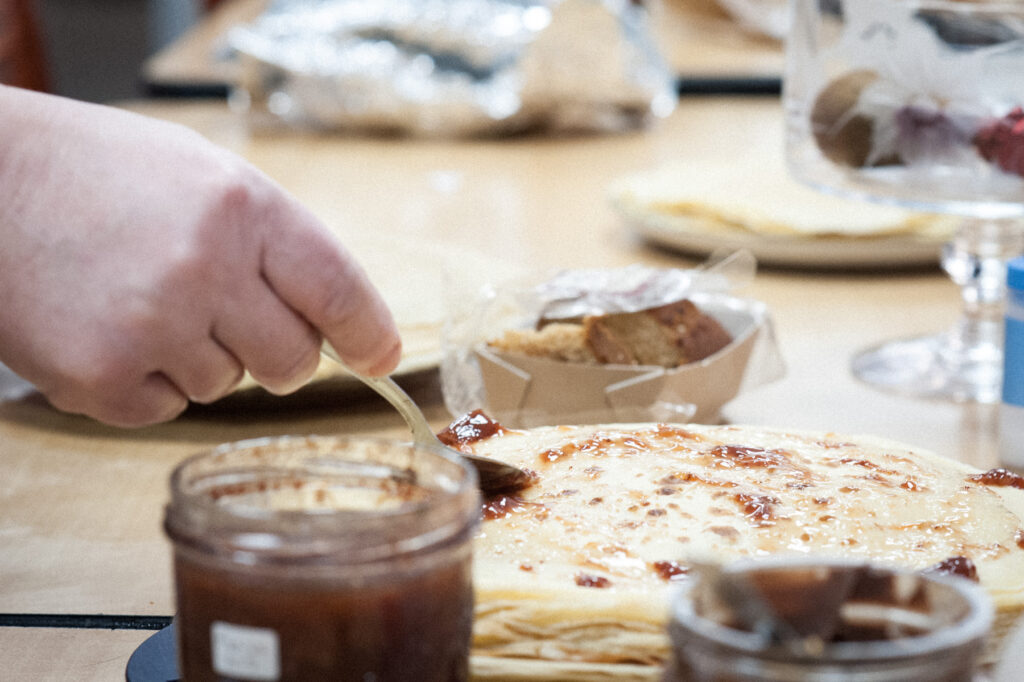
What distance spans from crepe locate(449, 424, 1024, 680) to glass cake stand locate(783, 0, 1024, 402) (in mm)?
434

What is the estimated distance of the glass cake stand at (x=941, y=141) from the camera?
123 centimetres

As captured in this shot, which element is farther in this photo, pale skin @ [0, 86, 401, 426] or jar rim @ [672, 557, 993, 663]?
pale skin @ [0, 86, 401, 426]

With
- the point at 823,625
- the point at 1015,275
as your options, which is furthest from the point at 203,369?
the point at 1015,275

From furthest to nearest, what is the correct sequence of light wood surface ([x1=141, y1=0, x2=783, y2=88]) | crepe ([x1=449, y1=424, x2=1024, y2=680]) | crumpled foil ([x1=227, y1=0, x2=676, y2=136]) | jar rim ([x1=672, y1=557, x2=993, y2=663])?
light wood surface ([x1=141, y1=0, x2=783, y2=88]) → crumpled foil ([x1=227, y1=0, x2=676, y2=136]) → crepe ([x1=449, y1=424, x2=1024, y2=680]) → jar rim ([x1=672, y1=557, x2=993, y2=663])

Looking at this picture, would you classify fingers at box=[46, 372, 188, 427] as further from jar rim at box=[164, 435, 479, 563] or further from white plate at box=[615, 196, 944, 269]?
white plate at box=[615, 196, 944, 269]

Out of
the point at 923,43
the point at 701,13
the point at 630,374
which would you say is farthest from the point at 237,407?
the point at 701,13

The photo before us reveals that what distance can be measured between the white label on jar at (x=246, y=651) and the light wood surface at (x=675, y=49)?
2.28 m

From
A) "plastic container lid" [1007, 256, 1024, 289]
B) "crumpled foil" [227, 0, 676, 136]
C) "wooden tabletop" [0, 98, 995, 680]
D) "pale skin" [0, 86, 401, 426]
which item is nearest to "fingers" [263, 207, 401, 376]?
"pale skin" [0, 86, 401, 426]

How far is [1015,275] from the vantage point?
1.00m

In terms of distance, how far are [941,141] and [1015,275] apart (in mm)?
282

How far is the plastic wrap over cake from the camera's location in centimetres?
103

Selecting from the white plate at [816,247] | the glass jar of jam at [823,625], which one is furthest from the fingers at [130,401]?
the white plate at [816,247]

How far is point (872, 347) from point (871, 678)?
3.25 feet

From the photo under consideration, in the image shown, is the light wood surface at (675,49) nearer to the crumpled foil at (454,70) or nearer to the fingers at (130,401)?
the crumpled foil at (454,70)
